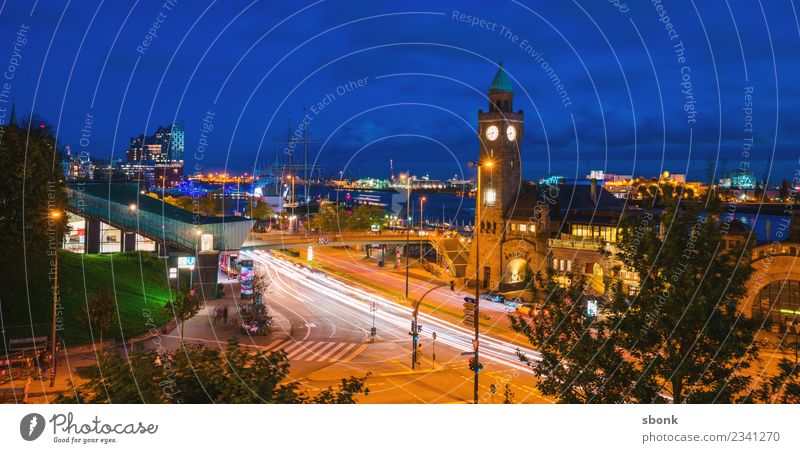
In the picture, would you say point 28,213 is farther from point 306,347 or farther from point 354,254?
point 354,254

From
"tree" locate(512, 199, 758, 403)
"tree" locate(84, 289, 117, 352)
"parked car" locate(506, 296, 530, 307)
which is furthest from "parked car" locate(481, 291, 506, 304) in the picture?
"tree" locate(512, 199, 758, 403)

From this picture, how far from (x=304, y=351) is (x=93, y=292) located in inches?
742

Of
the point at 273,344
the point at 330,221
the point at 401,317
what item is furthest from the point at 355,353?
the point at 330,221

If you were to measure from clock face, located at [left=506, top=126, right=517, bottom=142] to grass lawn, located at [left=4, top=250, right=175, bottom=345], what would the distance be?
151 feet

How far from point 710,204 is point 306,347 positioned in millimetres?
38439

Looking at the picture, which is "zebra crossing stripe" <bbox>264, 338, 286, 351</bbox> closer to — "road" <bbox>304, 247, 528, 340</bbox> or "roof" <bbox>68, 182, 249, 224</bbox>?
"road" <bbox>304, 247, 528, 340</bbox>

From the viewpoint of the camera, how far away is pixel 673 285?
16.8 m

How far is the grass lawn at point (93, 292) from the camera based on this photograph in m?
44.6

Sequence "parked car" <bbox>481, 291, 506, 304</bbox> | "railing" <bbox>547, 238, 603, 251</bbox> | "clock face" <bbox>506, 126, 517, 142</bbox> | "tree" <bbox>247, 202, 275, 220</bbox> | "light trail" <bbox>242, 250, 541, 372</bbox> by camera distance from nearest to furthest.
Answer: "light trail" <bbox>242, 250, 541, 372</bbox>, "parked car" <bbox>481, 291, 506, 304</bbox>, "railing" <bbox>547, 238, 603, 251</bbox>, "clock face" <bbox>506, 126, 517, 142</bbox>, "tree" <bbox>247, 202, 275, 220</bbox>

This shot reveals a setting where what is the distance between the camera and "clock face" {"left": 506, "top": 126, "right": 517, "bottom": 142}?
85.5m

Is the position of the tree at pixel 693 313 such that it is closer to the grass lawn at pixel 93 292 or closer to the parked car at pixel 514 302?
the grass lawn at pixel 93 292

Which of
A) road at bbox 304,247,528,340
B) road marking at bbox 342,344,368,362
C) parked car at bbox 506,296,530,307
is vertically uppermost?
parked car at bbox 506,296,530,307

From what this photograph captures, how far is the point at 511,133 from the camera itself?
8575cm

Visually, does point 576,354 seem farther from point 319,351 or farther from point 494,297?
point 494,297
